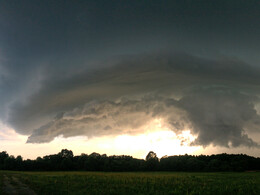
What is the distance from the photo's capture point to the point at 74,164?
484ft

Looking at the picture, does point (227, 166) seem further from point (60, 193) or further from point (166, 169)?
point (60, 193)

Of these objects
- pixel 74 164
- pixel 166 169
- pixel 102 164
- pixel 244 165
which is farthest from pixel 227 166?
pixel 74 164

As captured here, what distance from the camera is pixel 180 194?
22.6 m

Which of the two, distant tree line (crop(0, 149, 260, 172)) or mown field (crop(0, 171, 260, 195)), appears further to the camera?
distant tree line (crop(0, 149, 260, 172))

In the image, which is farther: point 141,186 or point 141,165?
point 141,165

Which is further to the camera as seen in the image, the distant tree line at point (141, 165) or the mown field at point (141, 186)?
the distant tree line at point (141, 165)

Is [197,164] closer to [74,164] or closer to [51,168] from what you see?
[74,164]

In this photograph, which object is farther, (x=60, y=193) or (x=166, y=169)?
(x=166, y=169)

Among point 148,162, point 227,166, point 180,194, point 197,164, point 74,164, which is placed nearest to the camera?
point 180,194

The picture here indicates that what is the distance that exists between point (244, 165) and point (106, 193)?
120744 millimetres

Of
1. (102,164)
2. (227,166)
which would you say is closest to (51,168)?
(102,164)

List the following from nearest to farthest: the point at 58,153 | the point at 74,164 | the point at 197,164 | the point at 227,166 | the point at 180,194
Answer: the point at 180,194 < the point at 227,166 < the point at 197,164 < the point at 74,164 < the point at 58,153

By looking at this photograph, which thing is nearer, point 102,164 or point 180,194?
point 180,194

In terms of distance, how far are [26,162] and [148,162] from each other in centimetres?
7620
